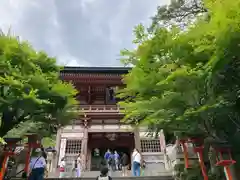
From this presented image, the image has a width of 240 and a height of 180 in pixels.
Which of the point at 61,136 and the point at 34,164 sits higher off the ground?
the point at 61,136

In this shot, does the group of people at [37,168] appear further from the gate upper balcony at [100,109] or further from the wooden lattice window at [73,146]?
the gate upper balcony at [100,109]

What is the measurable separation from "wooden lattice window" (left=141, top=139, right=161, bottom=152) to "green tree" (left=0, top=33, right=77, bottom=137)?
8417 mm

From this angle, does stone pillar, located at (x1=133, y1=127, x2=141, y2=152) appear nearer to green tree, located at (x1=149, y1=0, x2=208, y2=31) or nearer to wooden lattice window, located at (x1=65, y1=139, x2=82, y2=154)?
wooden lattice window, located at (x1=65, y1=139, x2=82, y2=154)

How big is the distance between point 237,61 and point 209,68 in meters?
1.03

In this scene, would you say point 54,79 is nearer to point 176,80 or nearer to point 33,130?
point 33,130

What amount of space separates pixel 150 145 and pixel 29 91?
1100 cm

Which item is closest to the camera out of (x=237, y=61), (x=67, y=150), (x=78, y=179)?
(x=237, y=61)

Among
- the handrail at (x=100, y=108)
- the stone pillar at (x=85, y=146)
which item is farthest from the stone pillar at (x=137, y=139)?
the stone pillar at (x=85, y=146)

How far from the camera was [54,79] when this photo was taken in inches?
320

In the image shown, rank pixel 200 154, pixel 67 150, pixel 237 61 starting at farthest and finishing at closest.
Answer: pixel 67 150, pixel 200 154, pixel 237 61

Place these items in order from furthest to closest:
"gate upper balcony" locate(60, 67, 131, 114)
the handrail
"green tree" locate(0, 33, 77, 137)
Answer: "gate upper balcony" locate(60, 67, 131, 114) → the handrail → "green tree" locate(0, 33, 77, 137)

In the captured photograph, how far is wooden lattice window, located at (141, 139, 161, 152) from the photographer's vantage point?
15.8m

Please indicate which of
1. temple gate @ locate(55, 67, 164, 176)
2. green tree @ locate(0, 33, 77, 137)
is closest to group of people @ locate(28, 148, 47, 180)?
green tree @ locate(0, 33, 77, 137)

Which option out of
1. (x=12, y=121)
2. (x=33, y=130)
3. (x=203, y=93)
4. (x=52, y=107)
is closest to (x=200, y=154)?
(x=203, y=93)
